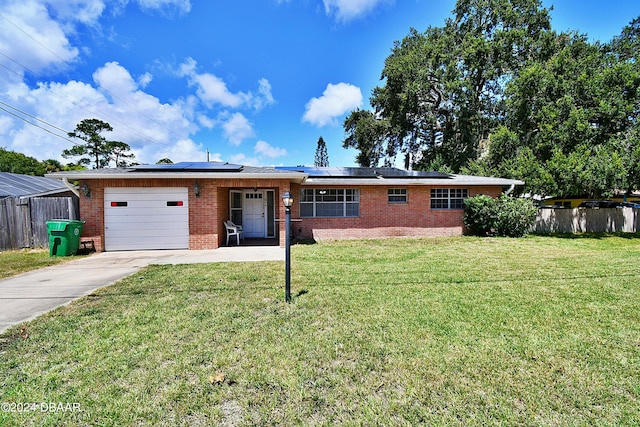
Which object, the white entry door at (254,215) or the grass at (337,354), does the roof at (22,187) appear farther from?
the grass at (337,354)

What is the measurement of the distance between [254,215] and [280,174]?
13.3ft

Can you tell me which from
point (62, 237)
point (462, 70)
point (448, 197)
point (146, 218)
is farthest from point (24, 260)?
point (462, 70)

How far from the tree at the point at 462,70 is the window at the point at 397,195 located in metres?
10.3

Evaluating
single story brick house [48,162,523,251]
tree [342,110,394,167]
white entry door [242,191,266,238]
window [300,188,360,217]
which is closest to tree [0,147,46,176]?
single story brick house [48,162,523,251]

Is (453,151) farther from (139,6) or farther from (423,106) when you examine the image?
(139,6)

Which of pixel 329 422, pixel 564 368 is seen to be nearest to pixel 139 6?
pixel 329 422

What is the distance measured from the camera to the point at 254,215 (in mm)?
12727

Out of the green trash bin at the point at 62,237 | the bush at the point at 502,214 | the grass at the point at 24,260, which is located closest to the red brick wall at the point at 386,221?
the bush at the point at 502,214

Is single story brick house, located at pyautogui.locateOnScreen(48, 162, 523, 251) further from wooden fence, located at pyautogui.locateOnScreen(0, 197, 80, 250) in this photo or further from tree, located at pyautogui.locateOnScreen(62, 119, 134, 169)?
tree, located at pyautogui.locateOnScreen(62, 119, 134, 169)

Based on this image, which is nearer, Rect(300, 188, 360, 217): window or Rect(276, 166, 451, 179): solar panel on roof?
Rect(300, 188, 360, 217): window

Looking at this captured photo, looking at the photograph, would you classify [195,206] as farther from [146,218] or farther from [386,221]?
A: [386,221]

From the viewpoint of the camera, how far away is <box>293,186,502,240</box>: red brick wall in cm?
1184

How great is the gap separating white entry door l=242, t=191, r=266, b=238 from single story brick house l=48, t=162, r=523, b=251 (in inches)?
1.7

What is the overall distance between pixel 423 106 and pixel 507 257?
56.6 feet
